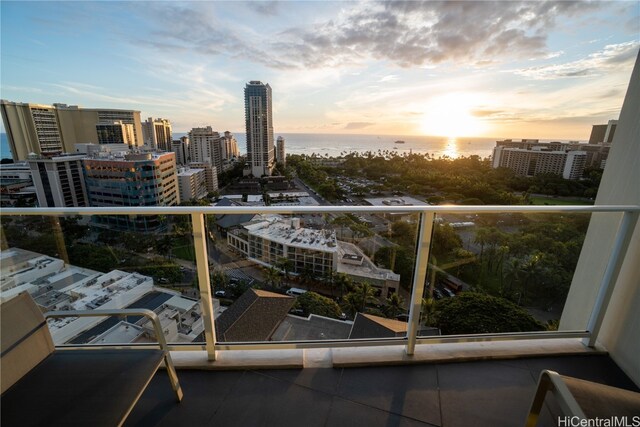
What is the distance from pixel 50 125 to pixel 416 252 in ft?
192

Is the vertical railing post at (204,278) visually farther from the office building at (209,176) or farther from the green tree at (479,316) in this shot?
the office building at (209,176)

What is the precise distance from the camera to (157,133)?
194 feet

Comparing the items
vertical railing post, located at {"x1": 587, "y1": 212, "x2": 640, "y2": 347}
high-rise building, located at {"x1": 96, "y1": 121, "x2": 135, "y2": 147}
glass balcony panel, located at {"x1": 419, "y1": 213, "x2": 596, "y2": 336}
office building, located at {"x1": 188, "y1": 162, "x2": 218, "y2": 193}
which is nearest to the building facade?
glass balcony panel, located at {"x1": 419, "y1": 213, "x2": 596, "y2": 336}

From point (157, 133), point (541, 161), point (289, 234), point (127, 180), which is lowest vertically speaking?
point (127, 180)

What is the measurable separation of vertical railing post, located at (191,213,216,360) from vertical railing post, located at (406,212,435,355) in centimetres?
134

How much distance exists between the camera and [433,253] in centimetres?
173

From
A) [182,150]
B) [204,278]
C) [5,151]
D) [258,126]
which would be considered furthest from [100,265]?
[5,151]

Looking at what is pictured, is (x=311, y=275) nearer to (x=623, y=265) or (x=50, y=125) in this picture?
(x=623, y=265)

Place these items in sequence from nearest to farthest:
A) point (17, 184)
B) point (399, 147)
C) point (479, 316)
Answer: point (479, 316), point (17, 184), point (399, 147)

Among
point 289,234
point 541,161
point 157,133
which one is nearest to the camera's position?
point 289,234

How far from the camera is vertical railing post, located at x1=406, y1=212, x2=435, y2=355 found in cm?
166

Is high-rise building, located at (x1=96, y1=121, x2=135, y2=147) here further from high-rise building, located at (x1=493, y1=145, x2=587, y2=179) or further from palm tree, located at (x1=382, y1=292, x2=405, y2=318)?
palm tree, located at (x1=382, y1=292, x2=405, y2=318)

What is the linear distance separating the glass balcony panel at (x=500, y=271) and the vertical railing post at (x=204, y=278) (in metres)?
1.43

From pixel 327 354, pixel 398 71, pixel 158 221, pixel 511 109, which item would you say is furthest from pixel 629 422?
pixel 511 109
